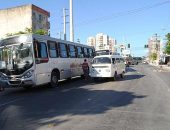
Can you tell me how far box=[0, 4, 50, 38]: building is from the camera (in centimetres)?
7919

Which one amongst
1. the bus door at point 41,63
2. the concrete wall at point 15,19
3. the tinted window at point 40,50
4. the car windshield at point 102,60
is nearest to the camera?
the bus door at point 41,63

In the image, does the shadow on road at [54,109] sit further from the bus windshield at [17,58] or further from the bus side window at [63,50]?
the bus side window at [63,50]

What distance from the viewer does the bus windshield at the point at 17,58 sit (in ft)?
59.1

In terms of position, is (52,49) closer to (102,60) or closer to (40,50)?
(40,50)

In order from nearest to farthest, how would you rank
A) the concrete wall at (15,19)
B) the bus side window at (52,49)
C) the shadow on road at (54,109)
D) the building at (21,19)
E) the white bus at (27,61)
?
the shadow on road at (54,109)
the white bus at (27,61)
the bus side window at (52,49)
the building at (21,19)
the concrete wall at (15,19)

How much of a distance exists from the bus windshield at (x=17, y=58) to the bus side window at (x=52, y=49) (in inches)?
88.5

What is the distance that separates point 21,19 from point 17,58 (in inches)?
2530

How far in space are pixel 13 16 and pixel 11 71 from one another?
66.4 metres

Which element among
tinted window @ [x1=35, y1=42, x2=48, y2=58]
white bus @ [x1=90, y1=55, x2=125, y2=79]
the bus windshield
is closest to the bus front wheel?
tinted window @ [x1=35, y1=42, x2=48, y2=58]

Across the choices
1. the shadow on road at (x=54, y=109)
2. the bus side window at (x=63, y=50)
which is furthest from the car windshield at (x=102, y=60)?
the shadow on road at (x=54, y=109)

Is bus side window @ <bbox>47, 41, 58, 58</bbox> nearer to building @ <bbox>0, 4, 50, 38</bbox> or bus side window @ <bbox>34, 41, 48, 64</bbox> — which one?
bus side window @ <bbox>34, 41, 48, 64</bbox>

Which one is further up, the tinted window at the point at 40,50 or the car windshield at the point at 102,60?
the tinted window at the point at 40,50

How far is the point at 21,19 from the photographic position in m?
80.6

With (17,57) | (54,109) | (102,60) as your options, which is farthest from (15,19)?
(54,109)
